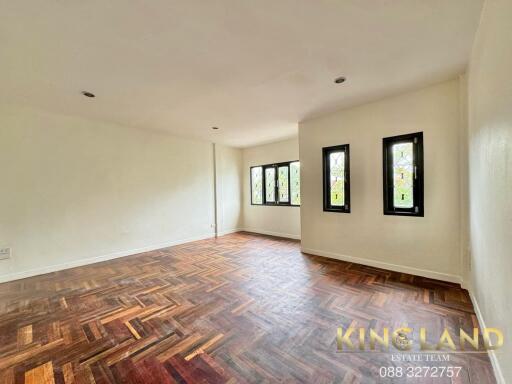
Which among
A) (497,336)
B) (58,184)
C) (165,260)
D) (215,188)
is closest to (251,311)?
(497,336)

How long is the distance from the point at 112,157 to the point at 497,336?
17.4 feet

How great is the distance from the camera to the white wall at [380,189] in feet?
9.00

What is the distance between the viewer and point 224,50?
2016mm

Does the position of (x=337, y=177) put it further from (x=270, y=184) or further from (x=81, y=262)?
(x=81, y=262)

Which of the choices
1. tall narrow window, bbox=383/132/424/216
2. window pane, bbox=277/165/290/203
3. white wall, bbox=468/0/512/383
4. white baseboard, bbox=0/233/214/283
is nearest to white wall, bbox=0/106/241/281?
white baseboard, bbox=0/233/214/283

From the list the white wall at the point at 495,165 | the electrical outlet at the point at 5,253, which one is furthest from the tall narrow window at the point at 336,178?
the electrical outlet at the point at 5,253

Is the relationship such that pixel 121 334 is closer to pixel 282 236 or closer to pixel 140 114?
pixel 140 114

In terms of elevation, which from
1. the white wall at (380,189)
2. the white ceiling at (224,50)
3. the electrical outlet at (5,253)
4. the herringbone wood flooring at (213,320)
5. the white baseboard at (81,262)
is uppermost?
the white ceiling at (224,50)

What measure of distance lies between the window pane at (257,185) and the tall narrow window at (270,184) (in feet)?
0.62

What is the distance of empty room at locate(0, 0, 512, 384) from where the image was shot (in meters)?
1.54

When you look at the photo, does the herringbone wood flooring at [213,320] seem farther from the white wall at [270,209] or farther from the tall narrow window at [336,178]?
the white wall at [270,209]

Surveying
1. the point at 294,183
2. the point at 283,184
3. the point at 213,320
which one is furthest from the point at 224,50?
the point at 283,184

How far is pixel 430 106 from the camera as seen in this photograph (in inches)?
111

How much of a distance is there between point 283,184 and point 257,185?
954mm
